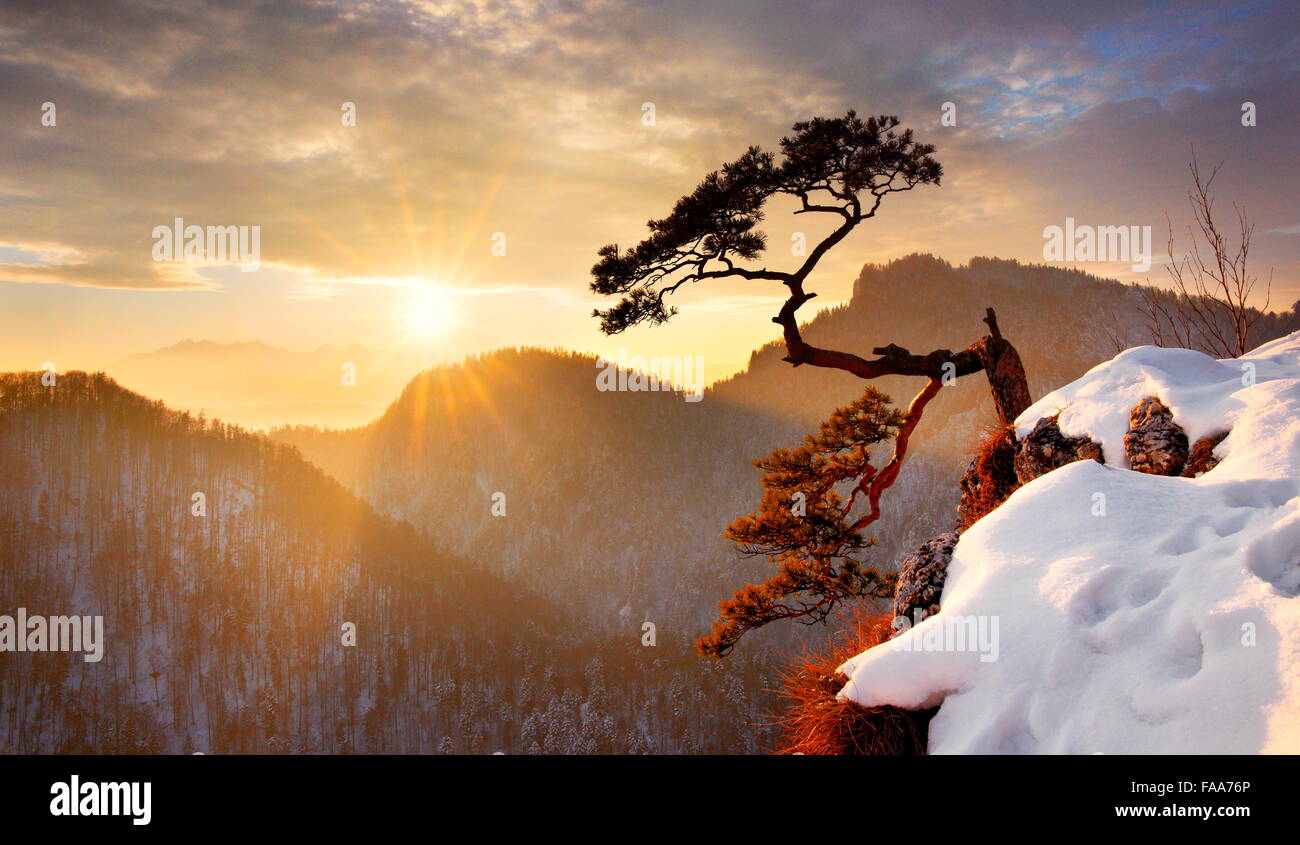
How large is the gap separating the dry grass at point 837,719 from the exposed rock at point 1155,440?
3.45 m

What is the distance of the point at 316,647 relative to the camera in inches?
6875

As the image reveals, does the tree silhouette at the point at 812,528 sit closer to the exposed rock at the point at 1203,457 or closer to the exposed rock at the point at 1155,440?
the exposed rock at the point at 1155,440

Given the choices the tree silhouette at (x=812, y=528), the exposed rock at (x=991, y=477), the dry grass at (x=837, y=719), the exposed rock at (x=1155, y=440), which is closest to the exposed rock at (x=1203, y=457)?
the exposed rock at (x=1155, y=440)

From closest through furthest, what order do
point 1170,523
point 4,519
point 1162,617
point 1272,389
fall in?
point 1162,617, point 1170,523, point 1272,389, point 4,519

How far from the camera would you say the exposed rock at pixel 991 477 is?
31.0 feet

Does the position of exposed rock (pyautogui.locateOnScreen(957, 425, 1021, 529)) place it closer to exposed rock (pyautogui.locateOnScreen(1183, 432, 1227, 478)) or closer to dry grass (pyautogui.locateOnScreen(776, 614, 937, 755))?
exposed rock (pyautogui.locateOnScreen(1183, 432, 1227, 478))

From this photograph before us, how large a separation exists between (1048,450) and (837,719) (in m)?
5.21

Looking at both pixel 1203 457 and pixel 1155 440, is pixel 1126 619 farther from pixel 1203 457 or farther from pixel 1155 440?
Result: pixel 1155 440

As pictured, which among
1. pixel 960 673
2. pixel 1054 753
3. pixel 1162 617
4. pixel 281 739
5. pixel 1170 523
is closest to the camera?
pixel 1054 753

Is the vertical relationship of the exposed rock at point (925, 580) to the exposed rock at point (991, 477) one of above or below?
below

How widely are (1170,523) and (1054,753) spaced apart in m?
2.41

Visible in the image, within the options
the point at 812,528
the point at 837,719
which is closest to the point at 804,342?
the point at 812,528
